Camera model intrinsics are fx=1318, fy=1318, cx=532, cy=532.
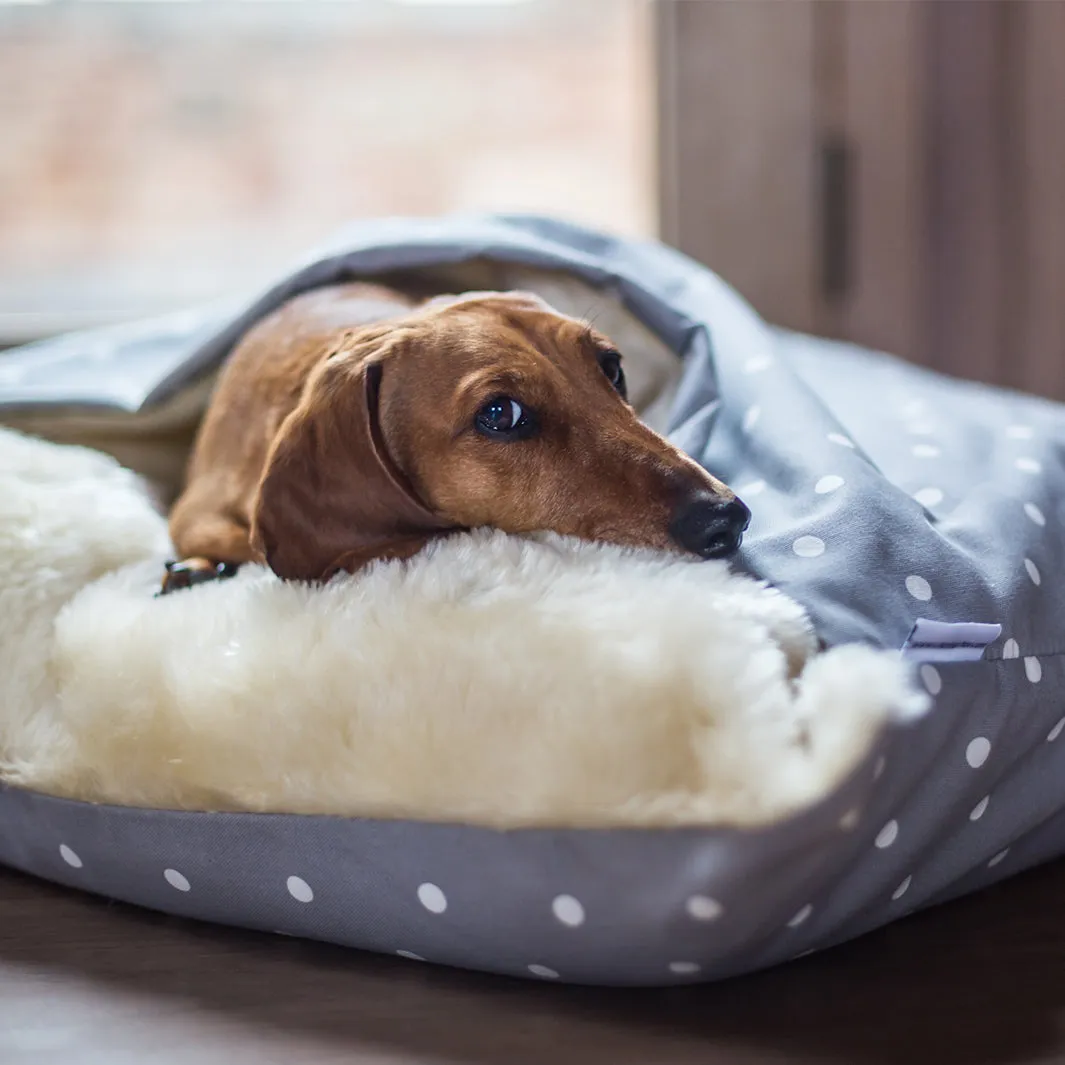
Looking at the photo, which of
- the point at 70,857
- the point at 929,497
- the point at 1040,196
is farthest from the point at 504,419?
the point at 1040,196

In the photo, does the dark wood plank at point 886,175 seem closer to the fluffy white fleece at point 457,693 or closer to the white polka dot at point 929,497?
the white polka dot at point 929,497

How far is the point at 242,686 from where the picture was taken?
101cm

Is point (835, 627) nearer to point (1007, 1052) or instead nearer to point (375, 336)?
A: point (1007, 1052)

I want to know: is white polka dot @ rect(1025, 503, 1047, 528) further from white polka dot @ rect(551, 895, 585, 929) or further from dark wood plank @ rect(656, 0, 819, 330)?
dark wood plank @ rect(656, 0, 819, 330)

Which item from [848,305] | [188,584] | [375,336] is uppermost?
[375,336]

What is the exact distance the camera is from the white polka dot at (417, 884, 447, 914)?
932 mm

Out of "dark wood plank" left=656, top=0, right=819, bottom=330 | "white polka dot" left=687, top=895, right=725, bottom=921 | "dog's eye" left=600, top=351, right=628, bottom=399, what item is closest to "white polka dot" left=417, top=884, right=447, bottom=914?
"white polka dot" left=687, top=895, right=725, bottom=921

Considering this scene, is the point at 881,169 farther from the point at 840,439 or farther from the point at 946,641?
the point at 946,641

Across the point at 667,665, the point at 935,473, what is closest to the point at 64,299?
the point at 935,473

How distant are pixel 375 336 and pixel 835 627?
52 centimetres

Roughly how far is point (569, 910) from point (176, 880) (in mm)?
345

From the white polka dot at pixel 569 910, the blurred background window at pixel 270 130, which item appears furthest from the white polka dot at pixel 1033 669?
the blurred background window at pixel 270 130

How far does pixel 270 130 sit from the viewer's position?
2.67m

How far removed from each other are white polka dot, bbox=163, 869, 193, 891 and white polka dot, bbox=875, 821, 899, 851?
1.74 ft
